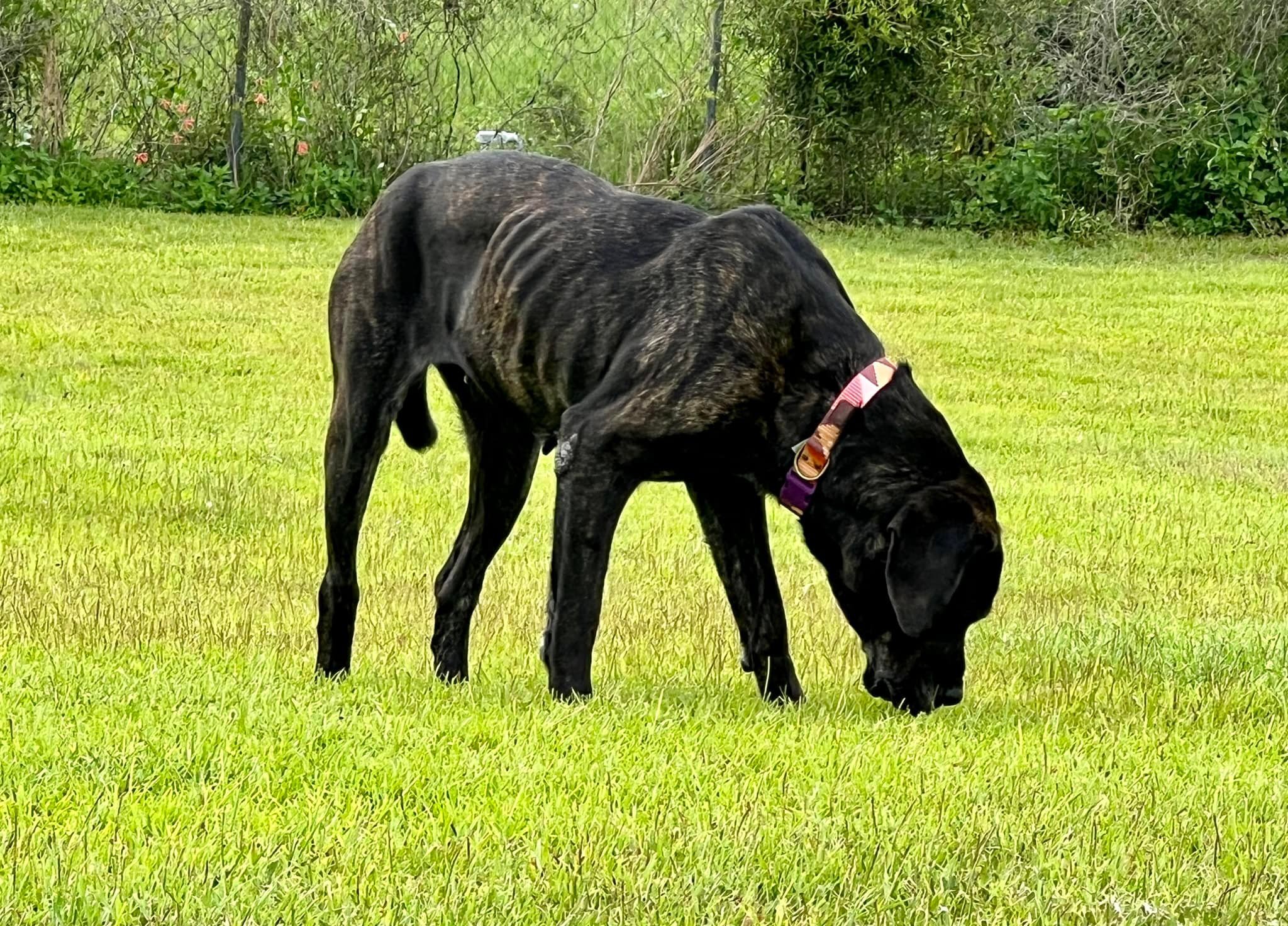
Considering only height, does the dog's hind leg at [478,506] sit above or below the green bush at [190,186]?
above

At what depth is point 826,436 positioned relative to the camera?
18.8 feet

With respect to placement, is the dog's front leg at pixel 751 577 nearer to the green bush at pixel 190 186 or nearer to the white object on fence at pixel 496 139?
the white object on fence at pixel 496 139

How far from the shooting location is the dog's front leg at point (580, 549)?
5.77m

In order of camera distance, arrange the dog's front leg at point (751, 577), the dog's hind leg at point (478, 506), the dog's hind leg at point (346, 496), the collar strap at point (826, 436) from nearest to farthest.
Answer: the collar strap at point (826, 436)
the dog's front leg at point (751, 577)
the dog's hind leg at point (346, 496)
the dog's hind leg at point (478, 506)

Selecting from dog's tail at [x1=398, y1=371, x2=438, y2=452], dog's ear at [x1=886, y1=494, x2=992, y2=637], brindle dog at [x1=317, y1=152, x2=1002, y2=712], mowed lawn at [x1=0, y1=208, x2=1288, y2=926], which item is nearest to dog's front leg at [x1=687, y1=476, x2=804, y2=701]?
brindle dog at [x1=317, y1=152, x2=1002, y2=712]

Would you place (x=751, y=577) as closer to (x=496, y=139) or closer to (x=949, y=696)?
(x=949, y=696)

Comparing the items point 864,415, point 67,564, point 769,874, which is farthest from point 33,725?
point 67,564

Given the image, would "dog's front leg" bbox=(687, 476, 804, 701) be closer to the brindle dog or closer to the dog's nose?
the brindle dog

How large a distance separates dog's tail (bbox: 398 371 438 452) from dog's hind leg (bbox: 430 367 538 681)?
116 mm

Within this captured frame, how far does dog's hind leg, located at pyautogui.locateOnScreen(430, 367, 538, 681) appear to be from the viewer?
6.85m

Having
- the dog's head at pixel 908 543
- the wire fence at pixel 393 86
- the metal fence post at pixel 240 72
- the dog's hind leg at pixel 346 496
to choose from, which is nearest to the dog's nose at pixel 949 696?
the dog's head at pixel 908 543

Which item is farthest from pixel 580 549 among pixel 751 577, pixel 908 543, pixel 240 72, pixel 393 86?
pixel 240 72

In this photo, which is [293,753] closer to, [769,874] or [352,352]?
[769,874]

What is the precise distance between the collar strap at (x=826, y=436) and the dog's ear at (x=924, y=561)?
287 mm
